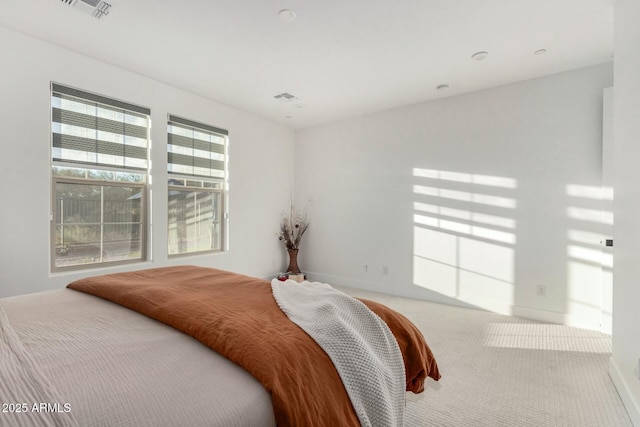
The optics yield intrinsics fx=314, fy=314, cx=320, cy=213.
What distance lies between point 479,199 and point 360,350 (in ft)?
10.3

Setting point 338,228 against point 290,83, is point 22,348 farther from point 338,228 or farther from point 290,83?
point 338,228

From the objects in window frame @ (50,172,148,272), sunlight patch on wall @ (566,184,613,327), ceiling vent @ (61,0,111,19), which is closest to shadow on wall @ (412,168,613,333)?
sunlight patch on wall @ (566,184,613,327)

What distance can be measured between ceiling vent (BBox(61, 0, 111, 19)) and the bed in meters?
2.05

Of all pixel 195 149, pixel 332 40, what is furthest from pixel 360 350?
pixel 195 149

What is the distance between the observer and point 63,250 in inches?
118

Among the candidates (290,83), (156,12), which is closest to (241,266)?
(290,83)

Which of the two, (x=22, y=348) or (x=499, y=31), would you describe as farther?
(x=499, y=31)

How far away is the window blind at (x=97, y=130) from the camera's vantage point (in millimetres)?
2904

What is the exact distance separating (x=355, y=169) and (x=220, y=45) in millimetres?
2566

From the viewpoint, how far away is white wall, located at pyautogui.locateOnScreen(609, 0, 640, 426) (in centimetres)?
175

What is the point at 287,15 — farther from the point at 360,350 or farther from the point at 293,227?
the point at 293,227

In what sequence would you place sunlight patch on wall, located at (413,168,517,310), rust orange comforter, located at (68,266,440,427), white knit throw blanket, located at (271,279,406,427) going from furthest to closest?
sunlight patch on wall, located at (413,168,517,310)
white knit throw blanket, located at (271,279,406,427)
rust orange comforter, located at (68,266,440,427)

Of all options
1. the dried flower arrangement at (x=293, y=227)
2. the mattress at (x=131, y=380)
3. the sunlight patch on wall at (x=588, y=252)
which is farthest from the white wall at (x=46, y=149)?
the sunlight patch on wall at (x=588, y=252)

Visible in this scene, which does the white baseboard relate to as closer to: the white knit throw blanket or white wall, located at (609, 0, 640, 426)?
white wall, located at (609, 0, 640, 426)
